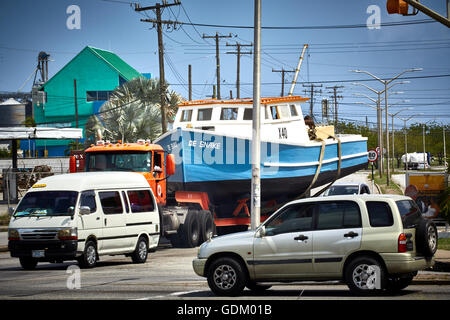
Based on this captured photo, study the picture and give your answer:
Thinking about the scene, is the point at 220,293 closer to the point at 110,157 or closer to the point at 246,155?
the point at 110,157

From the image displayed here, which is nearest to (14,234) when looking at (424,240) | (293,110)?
(424,240)

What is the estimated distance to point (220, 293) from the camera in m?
12.6

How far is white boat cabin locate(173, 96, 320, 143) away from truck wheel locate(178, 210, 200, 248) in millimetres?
4909

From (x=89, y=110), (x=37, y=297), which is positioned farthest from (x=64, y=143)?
(x=37, y=297)

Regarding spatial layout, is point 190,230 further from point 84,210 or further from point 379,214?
point 379,214

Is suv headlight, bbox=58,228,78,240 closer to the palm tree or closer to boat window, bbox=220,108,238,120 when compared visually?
boat window, bbox=220,108,238,120

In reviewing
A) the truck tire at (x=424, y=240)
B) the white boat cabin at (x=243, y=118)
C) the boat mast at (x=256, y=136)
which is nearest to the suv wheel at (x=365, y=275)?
the truck tire at (x=424, y=240)

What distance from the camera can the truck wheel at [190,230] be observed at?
80.2ft

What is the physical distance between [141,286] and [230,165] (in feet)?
44.4

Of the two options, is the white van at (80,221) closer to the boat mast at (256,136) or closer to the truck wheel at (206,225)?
the boat mast at (256,136)

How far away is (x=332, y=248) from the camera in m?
12.1

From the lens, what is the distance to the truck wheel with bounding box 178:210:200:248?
24.5 metres

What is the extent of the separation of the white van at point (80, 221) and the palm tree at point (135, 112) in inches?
1237
